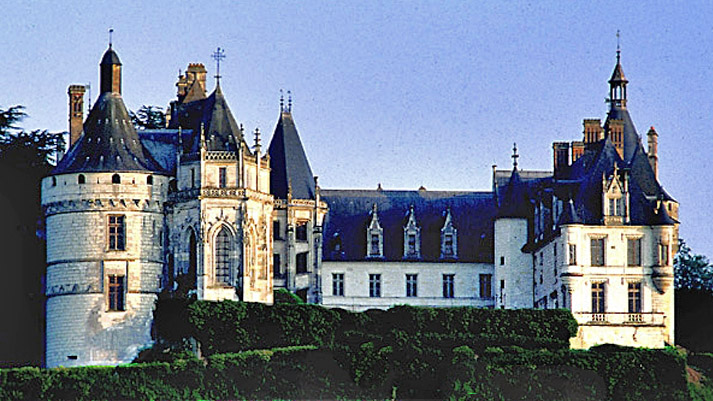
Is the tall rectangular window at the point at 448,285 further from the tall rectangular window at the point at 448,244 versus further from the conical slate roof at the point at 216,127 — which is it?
the conical slate roof at the point at 216,127

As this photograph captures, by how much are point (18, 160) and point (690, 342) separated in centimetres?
3041

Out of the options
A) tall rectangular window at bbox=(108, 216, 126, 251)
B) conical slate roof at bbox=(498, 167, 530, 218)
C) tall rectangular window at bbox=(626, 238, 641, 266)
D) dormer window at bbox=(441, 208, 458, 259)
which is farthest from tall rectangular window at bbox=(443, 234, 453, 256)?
tall rectangular window at bbox=(108, 216, 126, 251)

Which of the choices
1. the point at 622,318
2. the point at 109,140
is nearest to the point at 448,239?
the point at 622,318

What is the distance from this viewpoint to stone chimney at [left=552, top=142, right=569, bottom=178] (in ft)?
307

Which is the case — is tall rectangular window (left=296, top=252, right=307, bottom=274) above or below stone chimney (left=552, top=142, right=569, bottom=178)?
below

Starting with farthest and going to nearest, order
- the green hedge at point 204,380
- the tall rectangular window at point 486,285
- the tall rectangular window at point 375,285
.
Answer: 1. the tall rectangular window at point 486,285
2. the tall rectangular window at point 375,285
3. the green hedge at point 204,380

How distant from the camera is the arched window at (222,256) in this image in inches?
3280

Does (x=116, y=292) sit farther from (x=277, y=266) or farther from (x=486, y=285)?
(x=486, y=285)

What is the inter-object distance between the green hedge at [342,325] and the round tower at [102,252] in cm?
156

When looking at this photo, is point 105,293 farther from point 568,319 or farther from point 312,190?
point 568,319

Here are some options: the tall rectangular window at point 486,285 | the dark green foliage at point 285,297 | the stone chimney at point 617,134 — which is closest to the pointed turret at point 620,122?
the stone chimney at point 617,134

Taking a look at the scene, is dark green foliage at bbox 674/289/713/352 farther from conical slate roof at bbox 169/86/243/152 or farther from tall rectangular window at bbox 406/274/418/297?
conical slate roof at bbox 169/86/243/152

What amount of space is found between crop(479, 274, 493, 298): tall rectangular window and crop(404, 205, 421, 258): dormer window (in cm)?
312

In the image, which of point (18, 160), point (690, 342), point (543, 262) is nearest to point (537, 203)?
point (543, 262)
